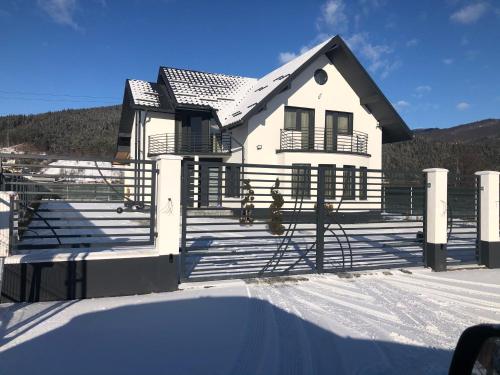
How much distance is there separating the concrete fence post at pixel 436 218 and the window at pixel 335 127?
12.5 meters

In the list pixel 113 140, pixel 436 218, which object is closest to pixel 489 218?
pixel 436 218

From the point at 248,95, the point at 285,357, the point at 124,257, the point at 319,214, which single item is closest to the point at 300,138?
the point at 248,95

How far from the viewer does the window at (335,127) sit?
20.5 metres

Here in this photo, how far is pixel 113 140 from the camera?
7112cm

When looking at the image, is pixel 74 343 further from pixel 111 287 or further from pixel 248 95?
pixel 248 95

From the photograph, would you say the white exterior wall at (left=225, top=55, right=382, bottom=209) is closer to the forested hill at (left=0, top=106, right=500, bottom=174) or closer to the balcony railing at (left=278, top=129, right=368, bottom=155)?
the balcony railing at (left=278, top=129, right=368, bottom=155)

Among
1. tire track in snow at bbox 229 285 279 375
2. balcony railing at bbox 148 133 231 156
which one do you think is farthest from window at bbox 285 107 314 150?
tire track in snow at bbox 229 285 279 375

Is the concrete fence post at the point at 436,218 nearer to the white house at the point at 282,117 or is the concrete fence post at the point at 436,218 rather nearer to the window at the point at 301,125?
the white house at the point at 282,117

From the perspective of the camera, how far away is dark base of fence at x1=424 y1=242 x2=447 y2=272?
7580mm

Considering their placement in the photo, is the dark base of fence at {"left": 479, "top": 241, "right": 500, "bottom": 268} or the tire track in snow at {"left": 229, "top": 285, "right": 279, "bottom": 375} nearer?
the tire track in snow at {"left": 229, "top": 285, "right": 279, "bottom": 375}

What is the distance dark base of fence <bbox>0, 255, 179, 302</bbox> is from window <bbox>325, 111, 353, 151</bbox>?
15638 mm

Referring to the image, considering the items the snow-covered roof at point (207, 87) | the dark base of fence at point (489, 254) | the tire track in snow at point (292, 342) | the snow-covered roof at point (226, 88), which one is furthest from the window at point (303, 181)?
the snow-covered roof at point (207, 87)

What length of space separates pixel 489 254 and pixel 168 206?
23.1 feet

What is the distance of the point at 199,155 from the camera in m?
21.9
